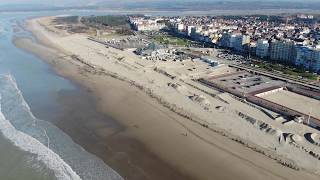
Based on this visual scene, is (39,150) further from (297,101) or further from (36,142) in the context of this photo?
(297,101)

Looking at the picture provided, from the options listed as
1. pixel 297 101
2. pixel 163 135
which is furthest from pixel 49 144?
pixel 297 101

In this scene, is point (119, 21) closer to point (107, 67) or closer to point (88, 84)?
point (107, 67)

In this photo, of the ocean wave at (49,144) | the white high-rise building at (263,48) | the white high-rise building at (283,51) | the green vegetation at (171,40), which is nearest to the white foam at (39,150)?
the ocean wave at (49,144)

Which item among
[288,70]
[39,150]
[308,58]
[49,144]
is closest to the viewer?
[39,150]

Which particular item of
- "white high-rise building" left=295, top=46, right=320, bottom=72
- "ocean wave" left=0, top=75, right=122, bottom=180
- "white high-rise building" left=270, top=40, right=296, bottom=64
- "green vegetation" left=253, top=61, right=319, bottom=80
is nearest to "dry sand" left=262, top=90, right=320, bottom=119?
"green vegetation" left=253, top=61, right=319, bottom=80

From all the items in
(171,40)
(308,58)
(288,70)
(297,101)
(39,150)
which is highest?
(308,58)

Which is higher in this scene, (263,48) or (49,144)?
(263,48)
